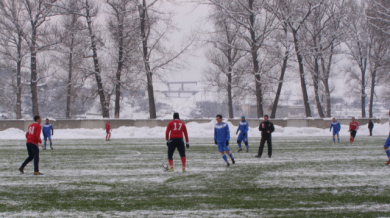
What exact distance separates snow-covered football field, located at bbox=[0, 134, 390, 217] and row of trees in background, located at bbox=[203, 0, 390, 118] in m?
22.2

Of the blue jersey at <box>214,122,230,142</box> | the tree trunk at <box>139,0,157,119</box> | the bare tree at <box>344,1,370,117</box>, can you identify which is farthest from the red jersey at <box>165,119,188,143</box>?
the bare tree at <box>344,1,370,117</box>

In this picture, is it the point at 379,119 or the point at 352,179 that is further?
the point at 379,119

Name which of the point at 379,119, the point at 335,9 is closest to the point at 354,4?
the point at 335,9

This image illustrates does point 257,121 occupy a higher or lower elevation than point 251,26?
lower

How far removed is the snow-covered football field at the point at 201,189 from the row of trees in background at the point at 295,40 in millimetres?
22238

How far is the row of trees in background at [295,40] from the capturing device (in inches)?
1590

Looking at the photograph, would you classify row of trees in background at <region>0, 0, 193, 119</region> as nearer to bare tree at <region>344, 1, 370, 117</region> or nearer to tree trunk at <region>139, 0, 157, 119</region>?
tree trunk at <region>139, 0, 157, 119</region>

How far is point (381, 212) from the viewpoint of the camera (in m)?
8.53

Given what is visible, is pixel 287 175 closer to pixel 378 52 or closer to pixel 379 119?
pixel 379 119

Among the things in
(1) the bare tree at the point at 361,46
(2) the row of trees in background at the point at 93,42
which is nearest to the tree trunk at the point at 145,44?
(2) the row of trees in background at the point at 93,42

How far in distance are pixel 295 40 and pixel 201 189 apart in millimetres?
33756

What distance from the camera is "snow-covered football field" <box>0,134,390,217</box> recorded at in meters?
8.83

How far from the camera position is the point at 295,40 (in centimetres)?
4259

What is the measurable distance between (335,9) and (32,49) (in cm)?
3090
